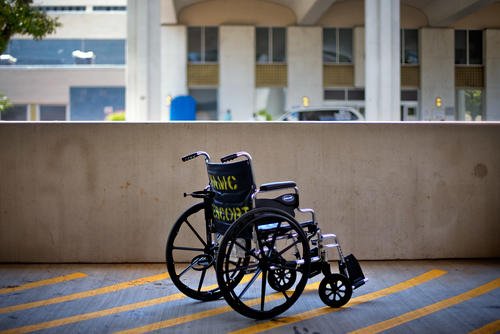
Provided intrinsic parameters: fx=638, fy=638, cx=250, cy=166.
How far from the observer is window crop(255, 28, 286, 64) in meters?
31.6

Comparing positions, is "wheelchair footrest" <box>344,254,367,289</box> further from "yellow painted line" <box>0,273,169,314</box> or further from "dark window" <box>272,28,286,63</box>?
"dark window" <box>272,28,286,63</box>

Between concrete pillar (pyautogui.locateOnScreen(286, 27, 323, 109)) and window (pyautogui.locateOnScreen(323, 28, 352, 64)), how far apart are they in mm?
404

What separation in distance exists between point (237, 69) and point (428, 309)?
27664mm

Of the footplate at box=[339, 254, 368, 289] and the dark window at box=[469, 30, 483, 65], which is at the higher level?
the dark window at box=[469, 30, 483, 65]

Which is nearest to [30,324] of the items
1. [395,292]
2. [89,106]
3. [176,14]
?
[395,292]

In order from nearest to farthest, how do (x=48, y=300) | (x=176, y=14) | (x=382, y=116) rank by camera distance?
1. (x=48, y=300)
2. (x=382, y=116)
3. (x=176, y=14)

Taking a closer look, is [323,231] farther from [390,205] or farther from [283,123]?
[283,123]

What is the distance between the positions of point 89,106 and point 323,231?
123 feet

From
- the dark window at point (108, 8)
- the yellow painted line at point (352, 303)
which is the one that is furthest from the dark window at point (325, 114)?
the dark window at point (108, 8)

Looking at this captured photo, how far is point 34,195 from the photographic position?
18.8ft

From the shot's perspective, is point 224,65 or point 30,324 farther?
point 224,65

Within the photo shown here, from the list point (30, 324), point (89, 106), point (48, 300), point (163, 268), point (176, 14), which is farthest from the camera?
point (89, 106)

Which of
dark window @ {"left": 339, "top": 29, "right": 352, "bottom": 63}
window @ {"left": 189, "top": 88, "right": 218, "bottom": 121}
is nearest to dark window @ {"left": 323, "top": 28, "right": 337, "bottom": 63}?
dark window @ {"left": 339, "top": 29, "right": 352, "bottom": 63}

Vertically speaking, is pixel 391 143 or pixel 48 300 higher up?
pixel 391 143
